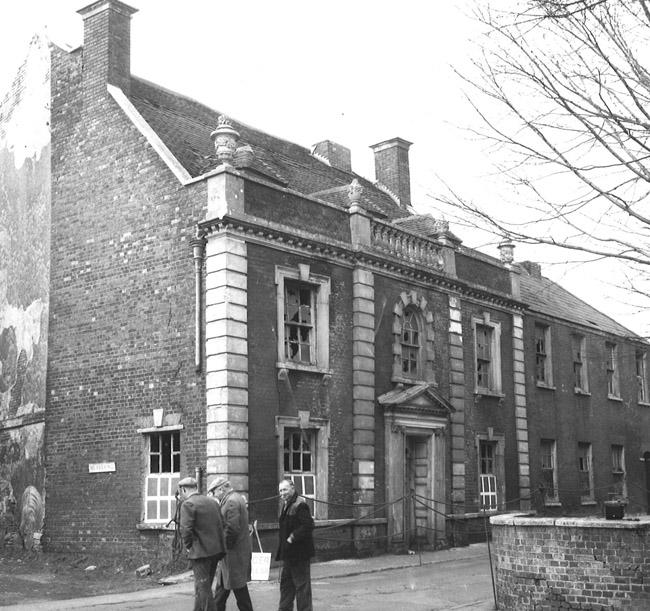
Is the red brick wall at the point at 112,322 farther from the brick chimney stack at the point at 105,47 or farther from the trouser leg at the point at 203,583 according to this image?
the trouser leg at the point at 203,583

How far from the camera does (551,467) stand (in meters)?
27.1

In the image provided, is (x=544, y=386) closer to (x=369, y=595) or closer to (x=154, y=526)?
(x=154, y=526)

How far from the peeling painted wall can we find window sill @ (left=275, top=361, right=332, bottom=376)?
5.63 metres

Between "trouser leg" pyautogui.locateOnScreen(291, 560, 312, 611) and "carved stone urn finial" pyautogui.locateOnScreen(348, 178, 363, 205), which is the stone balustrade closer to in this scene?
"carved stone urn finial" pyautogui.locateOnScreen(348, 178, 363, 205)

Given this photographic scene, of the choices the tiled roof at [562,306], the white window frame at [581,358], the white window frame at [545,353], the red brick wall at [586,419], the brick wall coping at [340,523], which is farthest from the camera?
the white window frame at [581,358]

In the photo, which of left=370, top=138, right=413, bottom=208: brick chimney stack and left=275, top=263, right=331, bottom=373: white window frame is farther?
left=370, top=138, right=413, bottom=208: brick chimney stack

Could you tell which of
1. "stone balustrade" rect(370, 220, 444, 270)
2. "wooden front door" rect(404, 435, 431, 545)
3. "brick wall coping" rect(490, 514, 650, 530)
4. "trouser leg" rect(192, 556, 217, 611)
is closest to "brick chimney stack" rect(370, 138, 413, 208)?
"stone balustrade" rect(370, 220, 444, 270)

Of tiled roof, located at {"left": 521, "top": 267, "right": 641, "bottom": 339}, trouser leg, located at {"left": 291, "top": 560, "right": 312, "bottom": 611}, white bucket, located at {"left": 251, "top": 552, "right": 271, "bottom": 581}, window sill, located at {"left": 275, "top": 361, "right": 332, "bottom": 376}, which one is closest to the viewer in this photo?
trouser leg, located at {"left": 291, "top": 560, "right": 312, "bottom": 611}

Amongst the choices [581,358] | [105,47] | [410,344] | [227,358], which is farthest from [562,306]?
[105,47]

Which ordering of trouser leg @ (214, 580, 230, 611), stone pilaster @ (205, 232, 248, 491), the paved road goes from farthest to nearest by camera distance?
stone pilaster @ (205, 232, 248, 491) → the paved road → trouser leg @ (214, 580, 230, 611)

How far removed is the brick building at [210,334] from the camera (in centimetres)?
1741

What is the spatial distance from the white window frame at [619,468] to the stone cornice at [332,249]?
9201mm

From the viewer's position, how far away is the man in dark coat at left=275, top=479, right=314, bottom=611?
1102 cm

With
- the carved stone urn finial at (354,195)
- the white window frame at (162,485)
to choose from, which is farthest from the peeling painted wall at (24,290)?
the carved stone urn finial at (354,195)
